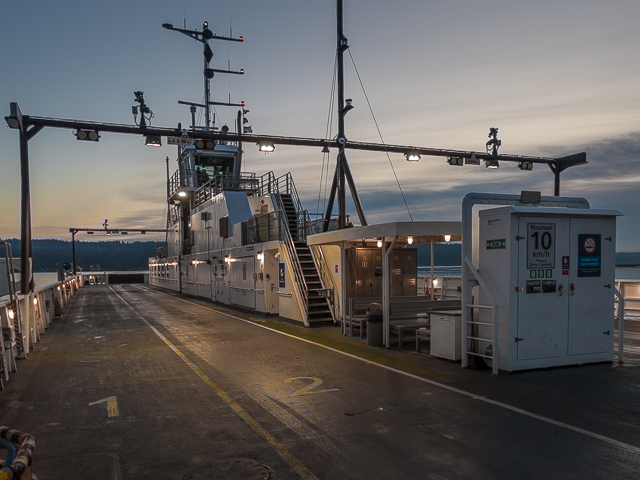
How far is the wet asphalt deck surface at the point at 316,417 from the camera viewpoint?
5301 millimetres

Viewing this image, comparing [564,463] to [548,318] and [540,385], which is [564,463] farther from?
[548,318]

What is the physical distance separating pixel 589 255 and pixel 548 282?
1.26m

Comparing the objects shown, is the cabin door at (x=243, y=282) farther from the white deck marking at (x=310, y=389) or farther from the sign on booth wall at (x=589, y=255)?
the sign on booth wall at (x=589, y=255)

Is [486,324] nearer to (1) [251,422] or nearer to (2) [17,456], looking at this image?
(1) [251,422]

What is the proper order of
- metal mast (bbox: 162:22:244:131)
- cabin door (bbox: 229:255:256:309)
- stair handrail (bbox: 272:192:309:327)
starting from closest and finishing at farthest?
stair handrail (bbox: 272:192:309:327)
cabin door (bbox: 229:255:256:309)
metal mast (bbox: 162:22:244:131)

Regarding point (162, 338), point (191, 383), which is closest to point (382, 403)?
point (191, 383)

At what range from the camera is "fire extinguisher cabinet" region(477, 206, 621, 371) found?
369 inches

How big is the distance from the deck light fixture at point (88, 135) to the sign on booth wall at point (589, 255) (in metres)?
13.3

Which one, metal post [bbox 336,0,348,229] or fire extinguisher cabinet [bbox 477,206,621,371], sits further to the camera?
metal post [bbox 336,0,348,229]

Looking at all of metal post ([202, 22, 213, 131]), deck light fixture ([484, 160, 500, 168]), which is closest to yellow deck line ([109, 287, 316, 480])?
deck light fixture ([484, 160, 500, 168])

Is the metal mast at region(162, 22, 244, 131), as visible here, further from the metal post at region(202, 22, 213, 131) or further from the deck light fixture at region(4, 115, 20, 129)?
the deck light fixture at region(4, 115, 20, 129)

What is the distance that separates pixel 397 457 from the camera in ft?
18.0

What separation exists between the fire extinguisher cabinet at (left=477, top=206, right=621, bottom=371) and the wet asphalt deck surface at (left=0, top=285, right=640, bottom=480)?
460 millimetres

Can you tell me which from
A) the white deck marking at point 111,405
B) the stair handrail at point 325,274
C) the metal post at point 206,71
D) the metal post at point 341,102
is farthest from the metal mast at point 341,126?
the metal post at point 206,71
